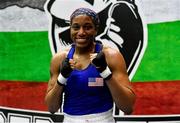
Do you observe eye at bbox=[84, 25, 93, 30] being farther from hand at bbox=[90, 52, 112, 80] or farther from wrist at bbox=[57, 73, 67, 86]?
wrist at bbox=[57, 73, 67, 86]

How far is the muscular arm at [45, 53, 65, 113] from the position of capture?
8.33 ft

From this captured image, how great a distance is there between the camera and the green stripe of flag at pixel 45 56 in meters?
3.90

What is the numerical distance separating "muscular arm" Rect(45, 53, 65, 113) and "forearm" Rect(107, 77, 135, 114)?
0.35 meters

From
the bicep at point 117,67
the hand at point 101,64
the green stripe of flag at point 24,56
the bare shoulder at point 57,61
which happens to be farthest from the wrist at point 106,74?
the green stripe of flag at point 24,56

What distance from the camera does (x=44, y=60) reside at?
14.6 ft

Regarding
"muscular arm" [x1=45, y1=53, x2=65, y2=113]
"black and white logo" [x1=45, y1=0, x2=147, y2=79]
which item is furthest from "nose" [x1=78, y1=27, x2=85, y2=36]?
"black and white logo" [x1=45, y1=0, x2=147, y2=79]

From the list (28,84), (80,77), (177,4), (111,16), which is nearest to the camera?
(80,77)

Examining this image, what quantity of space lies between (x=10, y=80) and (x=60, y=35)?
2.77ft

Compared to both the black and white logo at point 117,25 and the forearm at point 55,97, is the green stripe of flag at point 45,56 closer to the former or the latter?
the black and white logo at point 117,25

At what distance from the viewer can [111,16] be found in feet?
13.6

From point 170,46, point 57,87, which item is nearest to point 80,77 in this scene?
point 57,87

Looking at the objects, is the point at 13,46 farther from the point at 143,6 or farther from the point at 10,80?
the point at 143,6

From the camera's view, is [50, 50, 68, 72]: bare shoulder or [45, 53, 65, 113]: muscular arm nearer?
[45, 53, 65, 113]: muscular arm

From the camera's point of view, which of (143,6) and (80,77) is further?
(143,6)
